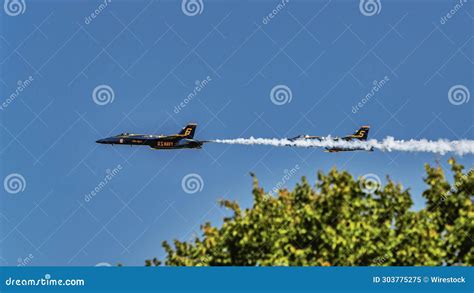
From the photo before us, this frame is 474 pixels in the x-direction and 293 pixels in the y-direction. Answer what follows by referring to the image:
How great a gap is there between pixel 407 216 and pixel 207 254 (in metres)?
10.8

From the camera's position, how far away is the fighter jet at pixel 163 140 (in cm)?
9819

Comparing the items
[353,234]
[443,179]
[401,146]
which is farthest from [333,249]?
[401,146]

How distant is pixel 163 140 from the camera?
9938cm

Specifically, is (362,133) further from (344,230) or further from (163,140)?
(344,230)

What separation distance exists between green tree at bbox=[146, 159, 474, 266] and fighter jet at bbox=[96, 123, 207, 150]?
45330 mm

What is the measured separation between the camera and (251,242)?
160ft

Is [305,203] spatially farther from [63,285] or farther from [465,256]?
[63,285]

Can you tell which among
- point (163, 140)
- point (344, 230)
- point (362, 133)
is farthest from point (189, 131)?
point (344, 230)

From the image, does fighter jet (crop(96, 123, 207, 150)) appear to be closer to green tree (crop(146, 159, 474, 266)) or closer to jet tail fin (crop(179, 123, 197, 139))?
jet tail fin (crop(179, 123, 197, 139))

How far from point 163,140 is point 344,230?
53.4 meters

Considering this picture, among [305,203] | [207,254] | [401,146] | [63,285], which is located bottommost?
[63,285]

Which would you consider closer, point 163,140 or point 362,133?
point 163,140

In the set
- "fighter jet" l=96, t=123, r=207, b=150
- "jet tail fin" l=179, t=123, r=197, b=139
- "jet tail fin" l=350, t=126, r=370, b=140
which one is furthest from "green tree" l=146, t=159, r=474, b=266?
"jet tail fin" l=350, t=126, r=370, b=140

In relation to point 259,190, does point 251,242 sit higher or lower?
lower
